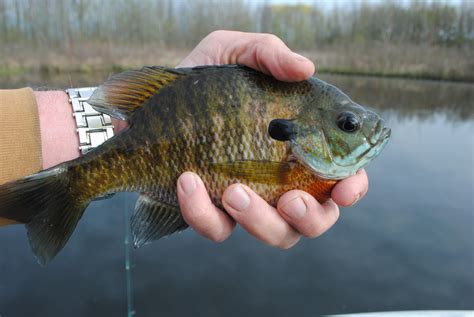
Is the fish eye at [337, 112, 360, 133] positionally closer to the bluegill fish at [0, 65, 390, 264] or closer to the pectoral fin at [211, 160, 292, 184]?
the bluegill fish at [0, 65, 390, 264]

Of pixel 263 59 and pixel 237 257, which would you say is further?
pixel 237 257

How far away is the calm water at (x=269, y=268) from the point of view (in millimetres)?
6984

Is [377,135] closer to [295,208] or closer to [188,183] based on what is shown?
[295,208]

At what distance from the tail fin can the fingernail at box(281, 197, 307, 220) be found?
3.25 feet

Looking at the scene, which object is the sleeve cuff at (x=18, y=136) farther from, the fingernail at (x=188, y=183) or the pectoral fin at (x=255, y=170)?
the pectoral fin at (x=255, y=170)

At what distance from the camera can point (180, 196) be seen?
2.03 meters

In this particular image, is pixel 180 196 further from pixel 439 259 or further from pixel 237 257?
pixel 439 259

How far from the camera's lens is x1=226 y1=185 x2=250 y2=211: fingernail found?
2047mm

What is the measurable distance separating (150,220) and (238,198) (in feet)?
1.61

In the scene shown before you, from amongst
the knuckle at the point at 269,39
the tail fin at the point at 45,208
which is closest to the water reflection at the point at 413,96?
the knuckle at the point at 269,39

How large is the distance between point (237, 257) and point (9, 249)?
414 cm

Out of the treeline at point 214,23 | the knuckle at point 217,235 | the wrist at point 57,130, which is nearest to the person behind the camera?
the knuckle at point 217,235

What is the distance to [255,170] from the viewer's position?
2.02 meters

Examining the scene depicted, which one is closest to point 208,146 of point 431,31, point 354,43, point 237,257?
point 237,257
